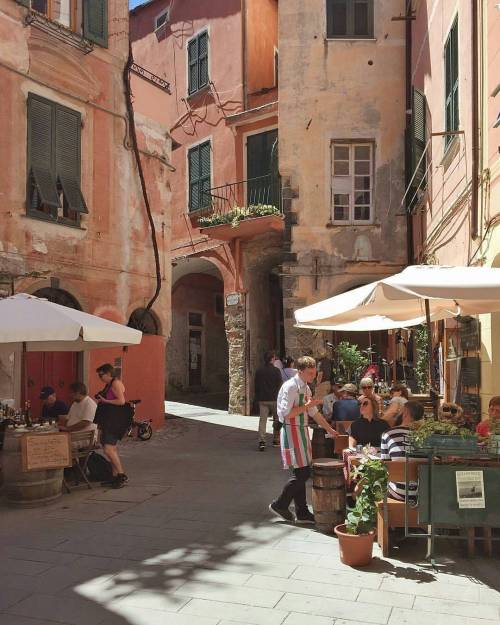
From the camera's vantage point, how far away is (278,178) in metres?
17.0

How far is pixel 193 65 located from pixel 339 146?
6482 mm

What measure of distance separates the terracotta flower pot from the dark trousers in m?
1.27

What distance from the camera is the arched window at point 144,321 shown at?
14016mm

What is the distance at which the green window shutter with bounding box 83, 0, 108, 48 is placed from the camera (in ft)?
41.9

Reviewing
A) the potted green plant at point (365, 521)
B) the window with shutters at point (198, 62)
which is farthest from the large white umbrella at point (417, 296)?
the window with shutters at point (198, 62)

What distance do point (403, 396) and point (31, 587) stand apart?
19.4 ft

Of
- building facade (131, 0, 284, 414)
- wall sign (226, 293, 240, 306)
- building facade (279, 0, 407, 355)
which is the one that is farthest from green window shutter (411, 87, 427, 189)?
wall sign (226, 293, 240, 306)

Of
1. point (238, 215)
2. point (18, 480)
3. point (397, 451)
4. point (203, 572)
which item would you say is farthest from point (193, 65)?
point (203, 572)

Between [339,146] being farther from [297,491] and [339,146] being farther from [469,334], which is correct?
[297,491]

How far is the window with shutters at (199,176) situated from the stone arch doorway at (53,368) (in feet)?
24.1

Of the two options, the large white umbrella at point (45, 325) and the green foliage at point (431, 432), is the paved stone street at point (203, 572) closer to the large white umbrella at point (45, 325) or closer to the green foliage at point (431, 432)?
the green foliage at point (431, 432)

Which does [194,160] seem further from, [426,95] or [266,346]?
[426,95]

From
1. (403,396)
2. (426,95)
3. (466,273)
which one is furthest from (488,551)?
(426,95)

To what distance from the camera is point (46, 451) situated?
723cm
